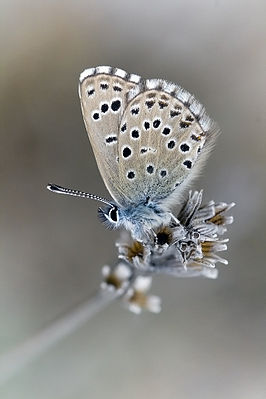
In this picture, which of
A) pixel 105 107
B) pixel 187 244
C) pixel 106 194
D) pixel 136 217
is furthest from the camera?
pixel 106 194

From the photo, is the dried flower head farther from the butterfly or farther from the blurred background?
the blurred background

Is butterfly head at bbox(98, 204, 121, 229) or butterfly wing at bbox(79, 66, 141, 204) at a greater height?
butterfly wing at bbox(79, 66, 141, 204)

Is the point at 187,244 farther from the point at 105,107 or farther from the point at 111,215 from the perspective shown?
the point at 105,107

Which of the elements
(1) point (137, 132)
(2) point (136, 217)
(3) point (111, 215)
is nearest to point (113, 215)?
(3) point (111, 215)

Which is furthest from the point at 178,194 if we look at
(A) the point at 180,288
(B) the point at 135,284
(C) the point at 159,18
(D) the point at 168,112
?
(C) the point at 159,18

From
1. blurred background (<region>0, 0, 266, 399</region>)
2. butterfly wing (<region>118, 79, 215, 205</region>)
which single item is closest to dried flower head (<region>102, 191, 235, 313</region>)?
butterfly wing (<region>118, 79, 215, 205</region>)

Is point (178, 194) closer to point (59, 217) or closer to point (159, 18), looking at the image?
point (59, 217)

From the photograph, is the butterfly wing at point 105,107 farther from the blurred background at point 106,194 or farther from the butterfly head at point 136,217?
the blurred background at point 106,194

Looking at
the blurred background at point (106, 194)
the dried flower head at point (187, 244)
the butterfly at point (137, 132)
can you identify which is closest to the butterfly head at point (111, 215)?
the butterfly at point (137, 132)
